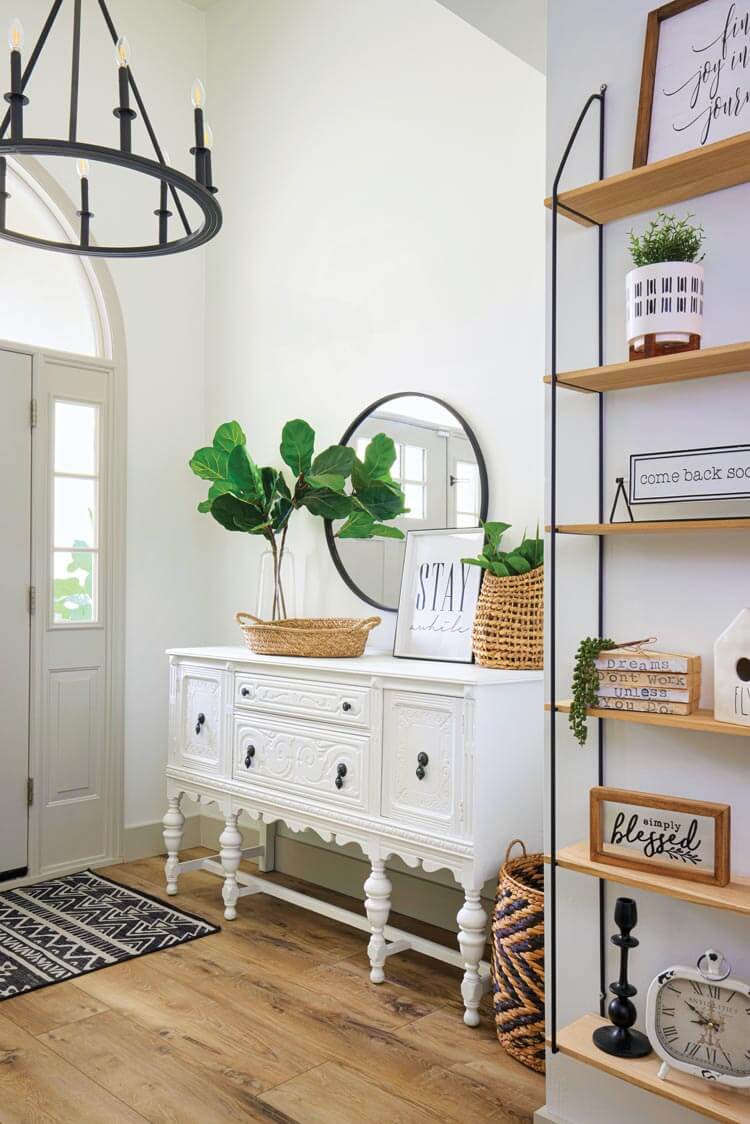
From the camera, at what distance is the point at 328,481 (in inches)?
128

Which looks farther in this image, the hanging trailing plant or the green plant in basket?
the green plant in basket

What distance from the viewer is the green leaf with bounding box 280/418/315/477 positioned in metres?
3.42

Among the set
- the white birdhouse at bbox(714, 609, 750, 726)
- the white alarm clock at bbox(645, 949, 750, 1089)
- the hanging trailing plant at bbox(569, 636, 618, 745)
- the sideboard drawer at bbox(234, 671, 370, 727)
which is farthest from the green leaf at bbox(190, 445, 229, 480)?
the white alarm clock at bbox(645, 949, 750, 1089)

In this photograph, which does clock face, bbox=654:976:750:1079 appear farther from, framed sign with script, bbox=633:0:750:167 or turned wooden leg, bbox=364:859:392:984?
framed sign with script, bbox=633:0:750:167

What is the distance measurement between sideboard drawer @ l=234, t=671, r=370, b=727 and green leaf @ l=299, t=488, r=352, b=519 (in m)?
0.63

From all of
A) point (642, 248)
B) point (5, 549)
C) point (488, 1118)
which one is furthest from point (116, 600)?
point (642, 248)

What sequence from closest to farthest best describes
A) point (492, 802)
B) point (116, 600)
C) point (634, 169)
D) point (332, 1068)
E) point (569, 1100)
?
point (634, 169) < point (569, 1100) < point (332, 1068) < point (492, 802) < point (116, 600)

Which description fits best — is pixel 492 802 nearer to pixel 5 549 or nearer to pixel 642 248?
pixel 642 248

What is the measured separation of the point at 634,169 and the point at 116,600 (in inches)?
111


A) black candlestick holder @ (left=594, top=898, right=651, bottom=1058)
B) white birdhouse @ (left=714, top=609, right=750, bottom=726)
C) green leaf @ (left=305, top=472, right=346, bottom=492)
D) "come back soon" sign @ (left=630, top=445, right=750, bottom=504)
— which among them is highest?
green leaf @ (left=305, top=472, right=346, bottom=492)

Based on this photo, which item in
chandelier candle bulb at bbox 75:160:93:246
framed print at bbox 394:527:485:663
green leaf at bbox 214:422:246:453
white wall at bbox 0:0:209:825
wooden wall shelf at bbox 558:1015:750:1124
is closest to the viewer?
wooden wall shelf at bbox 558:1015:750:1124

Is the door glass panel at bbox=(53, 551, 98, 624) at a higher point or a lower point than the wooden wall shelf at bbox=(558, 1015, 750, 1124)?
higher

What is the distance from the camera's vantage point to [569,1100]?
6.45 ft

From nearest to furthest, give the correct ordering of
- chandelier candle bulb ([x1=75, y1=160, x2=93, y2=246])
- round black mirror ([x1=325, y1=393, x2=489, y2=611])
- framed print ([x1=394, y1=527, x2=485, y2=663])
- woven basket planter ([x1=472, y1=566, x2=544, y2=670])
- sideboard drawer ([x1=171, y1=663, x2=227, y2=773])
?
chandelier candle bulb ([x1=75, y1=160, x2=93, y2=246]) → woven basket planter ([x1=472, y1=566, x2=544, y2=670]) → framed print ([x1=394, y1=527, x2=485, y2=663]) → round black mirror ([x1=325, y1=393, x2=489, y2=611]) → sideboard drawer ([x1=171, y1=663, x2=227, y2=773])
